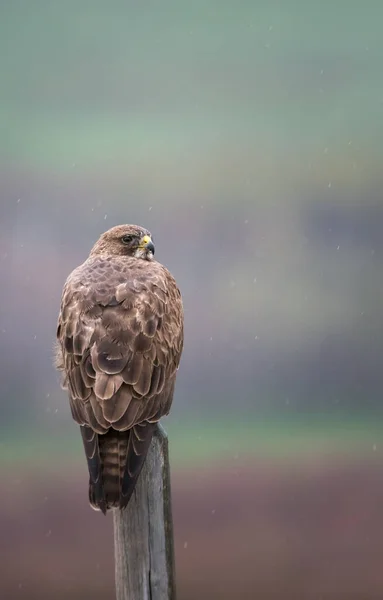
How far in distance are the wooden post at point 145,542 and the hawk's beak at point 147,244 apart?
5.25ft

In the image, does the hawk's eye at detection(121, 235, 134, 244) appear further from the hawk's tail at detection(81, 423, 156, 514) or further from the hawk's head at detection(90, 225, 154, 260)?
the hawk's tail at detection(81, 423, 156, 514)

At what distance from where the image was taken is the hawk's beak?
375 centimetres

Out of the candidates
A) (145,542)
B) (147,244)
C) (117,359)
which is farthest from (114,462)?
(147,244)

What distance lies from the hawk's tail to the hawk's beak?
1451 millimetres

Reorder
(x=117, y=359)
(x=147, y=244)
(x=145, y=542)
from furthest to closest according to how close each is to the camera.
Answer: (x=147, y=244)
(x=117, y=359)
(x=145, y=542)

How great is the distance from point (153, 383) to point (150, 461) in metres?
0.35

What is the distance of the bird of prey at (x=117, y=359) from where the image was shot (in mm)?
2369

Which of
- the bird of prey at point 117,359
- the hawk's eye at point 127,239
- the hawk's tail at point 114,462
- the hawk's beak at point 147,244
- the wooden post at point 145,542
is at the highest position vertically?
the hawk's eye at point 127,239

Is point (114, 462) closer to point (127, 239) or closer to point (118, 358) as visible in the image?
point (118, 358)

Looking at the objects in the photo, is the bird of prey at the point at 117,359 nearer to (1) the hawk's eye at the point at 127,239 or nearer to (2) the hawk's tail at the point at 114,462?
(2) the hawk's tail at the point at 114,462

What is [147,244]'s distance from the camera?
375 centimetres

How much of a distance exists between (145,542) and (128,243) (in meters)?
1.88

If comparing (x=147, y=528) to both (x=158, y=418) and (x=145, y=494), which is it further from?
(x=158, y=418)

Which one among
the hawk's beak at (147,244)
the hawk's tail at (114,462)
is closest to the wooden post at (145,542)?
the hawk's tail at (114,462)
